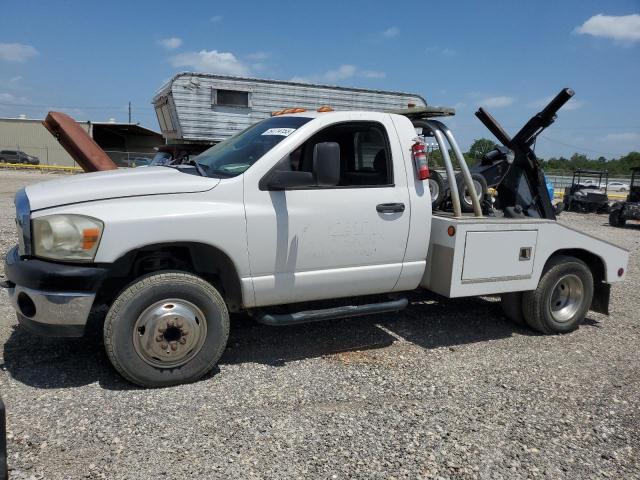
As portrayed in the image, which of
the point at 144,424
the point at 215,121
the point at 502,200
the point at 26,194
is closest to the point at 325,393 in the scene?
the point at 144,424

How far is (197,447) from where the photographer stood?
3064 mm

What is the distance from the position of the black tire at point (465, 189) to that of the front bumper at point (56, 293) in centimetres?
350

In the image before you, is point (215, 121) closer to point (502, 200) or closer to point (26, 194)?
point (502, 200)

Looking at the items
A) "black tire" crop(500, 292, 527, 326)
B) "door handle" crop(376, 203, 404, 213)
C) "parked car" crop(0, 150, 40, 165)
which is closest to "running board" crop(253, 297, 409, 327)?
"door handle" crop(376, 203, 404, 213)

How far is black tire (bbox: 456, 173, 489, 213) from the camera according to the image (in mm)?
5371

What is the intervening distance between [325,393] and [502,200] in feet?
11.9

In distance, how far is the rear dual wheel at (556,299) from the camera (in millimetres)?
5328

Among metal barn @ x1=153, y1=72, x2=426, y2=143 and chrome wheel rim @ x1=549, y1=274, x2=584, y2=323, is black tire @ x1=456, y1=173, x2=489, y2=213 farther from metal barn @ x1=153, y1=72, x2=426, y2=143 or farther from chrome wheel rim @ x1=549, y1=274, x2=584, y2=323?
metal barn @ x1=153, y1=72, x2=426, y2=143

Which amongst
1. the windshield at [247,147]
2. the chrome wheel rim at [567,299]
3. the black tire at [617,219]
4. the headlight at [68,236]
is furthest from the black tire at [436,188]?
the black tire at [617,219]

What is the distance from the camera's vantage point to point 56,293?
11.3 feet

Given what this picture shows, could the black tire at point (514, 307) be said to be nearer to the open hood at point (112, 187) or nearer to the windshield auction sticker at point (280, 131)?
the windshield auction sticker at point (280, 131)

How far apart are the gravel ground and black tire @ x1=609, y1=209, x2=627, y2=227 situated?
49.3ft

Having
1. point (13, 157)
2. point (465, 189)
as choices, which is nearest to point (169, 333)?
point (465, 189)

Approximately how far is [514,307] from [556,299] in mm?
474
